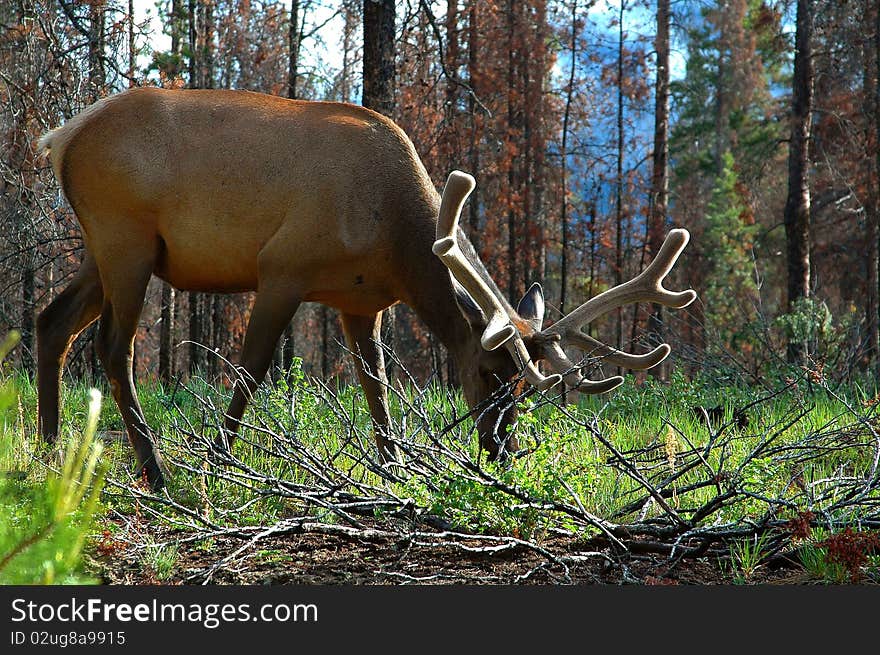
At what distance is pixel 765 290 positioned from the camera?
115 ft

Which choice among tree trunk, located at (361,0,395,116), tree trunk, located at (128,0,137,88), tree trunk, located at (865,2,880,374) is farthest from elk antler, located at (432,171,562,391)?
tree trunk, located at (865,2,880,374)

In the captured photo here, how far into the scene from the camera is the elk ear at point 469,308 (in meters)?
5.41

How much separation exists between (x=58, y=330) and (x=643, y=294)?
12.3 feet

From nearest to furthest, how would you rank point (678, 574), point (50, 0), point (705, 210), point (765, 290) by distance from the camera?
point (678, 574)
point (50, 0)
point (765, 290)
point (705, 210)

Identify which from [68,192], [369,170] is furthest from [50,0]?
[369,170]

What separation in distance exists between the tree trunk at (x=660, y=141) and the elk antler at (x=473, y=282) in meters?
13.7

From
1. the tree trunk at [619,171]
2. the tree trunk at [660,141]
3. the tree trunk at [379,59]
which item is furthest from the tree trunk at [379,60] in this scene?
the tree trunk at [619,171]

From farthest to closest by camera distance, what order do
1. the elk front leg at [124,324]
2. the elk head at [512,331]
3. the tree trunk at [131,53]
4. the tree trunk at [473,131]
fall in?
1. the tree trunk at [473,131]
2. the tree trunk at [131,53]
3. the elk front leg at [124,324]
4. the elk head at [512,331]

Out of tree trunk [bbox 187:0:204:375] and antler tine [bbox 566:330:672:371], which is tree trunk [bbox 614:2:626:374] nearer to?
tree trunk [bbox 187:0:204:375]

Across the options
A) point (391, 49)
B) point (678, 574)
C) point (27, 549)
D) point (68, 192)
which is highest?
point (391, 49)

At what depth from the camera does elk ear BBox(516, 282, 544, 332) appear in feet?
18.1

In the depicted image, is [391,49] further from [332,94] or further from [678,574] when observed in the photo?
[332,94]

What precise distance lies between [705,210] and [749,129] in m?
3.92

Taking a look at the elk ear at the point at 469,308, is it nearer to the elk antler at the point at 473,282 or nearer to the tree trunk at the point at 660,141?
the elk antler at the point at 473,282
